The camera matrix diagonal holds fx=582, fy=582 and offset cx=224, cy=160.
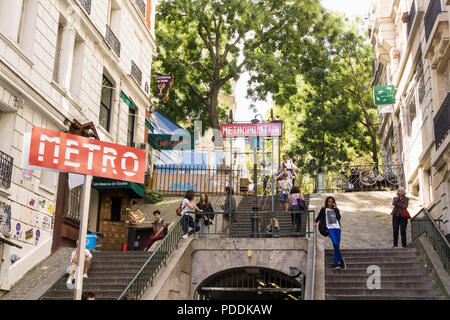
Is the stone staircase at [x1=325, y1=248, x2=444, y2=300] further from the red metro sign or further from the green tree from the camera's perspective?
the green tree

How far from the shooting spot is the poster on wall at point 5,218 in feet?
45.0

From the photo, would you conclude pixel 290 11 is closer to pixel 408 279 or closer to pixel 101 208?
pixel 101 208

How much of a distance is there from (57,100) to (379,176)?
1536 centimetres

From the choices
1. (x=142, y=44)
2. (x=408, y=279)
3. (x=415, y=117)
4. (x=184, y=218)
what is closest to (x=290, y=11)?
(x=142, y=44)

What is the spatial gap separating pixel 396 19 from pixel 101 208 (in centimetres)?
1637

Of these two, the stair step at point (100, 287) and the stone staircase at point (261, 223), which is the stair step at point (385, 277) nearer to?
the stone staircase at point (261, 223)

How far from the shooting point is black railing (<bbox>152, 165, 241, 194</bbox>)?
27203 millimetres

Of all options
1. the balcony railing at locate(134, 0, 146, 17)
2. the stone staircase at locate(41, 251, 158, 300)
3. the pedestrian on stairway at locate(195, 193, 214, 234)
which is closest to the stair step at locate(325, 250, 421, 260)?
the pedestrian on stairway at locate(195, 193, 214, 234)

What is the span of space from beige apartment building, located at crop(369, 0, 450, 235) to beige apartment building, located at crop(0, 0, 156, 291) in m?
10.8

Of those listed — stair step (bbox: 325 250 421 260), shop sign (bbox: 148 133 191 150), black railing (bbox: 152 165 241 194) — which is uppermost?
shop sign (bbox: 148 133 191 150)

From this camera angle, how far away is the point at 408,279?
44.4 ft

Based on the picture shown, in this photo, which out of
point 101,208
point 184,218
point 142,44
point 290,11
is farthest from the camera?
point 290,11

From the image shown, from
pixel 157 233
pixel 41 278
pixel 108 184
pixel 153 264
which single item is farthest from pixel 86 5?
pixel 153 264

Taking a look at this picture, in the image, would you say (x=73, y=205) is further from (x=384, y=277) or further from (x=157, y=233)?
(x=384, y=277)
